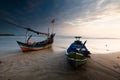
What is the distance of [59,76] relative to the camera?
283 inches

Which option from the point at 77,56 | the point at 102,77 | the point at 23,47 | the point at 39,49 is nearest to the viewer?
the point at 102,77

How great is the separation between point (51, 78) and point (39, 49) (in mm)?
14052

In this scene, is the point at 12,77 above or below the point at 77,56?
below

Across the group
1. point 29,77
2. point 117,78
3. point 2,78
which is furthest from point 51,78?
point 117,78

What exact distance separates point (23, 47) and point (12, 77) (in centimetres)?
1179

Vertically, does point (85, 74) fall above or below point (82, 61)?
below

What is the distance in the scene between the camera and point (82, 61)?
26.4ft

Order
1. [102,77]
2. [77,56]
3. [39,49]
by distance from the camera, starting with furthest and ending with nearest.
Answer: [39,49], [77,56], [102,77]

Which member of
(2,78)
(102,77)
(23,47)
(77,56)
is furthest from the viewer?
(23,47)

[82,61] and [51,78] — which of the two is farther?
[82,61]

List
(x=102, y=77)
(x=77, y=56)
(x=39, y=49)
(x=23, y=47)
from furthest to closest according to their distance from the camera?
(x=39, y=49), (x=23, y=47), (x=77, y=56), (x=102, y=77)

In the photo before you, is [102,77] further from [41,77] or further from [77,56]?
[41,77]

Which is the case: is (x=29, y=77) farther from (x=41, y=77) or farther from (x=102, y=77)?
(x=102, y=77)

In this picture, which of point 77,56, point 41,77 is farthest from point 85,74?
point 41,77
